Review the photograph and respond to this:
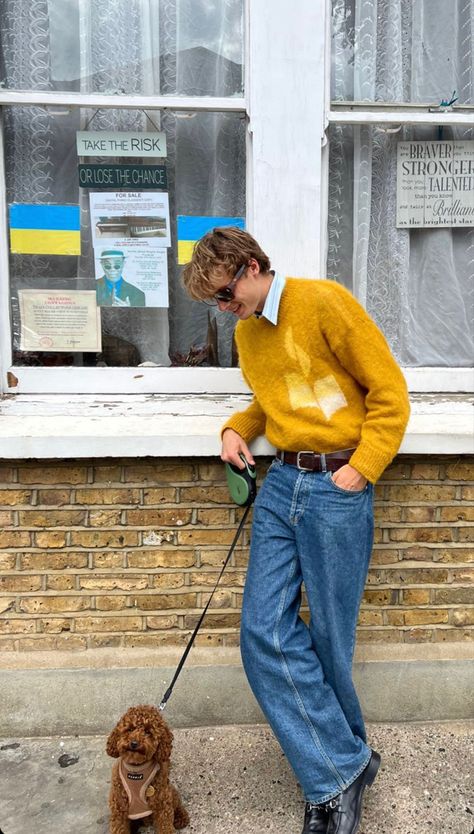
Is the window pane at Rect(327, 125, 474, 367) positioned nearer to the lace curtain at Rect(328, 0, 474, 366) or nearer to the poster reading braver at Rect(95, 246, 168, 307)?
the lace curtain at Rect(328, 0, 474, 366)

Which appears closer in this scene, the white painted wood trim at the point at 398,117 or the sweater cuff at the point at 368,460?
the sweater cuff at the point at 368,460

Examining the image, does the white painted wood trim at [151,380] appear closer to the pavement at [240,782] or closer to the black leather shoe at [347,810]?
the pavement at [240,782]

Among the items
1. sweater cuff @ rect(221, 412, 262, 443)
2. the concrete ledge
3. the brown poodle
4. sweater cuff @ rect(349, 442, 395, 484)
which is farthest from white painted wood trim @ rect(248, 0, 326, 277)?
the brown poodle

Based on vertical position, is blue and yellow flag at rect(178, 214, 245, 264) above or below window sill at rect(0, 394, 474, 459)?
above

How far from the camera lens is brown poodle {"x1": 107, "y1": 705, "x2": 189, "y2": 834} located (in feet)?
7.30

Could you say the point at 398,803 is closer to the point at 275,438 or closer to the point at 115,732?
the point at 115,732

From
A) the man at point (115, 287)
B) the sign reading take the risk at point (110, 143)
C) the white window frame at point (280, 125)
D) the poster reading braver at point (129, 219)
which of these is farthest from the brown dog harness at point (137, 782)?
the sign reading take the risk at point (110, 143)

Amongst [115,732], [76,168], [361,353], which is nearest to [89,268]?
[76,168]

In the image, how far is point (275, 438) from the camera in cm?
243

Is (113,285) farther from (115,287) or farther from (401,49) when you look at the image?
(401,49)

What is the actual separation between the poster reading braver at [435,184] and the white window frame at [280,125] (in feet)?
0.41

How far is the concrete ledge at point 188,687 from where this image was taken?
9.77 feet

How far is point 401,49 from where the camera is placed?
313 cm

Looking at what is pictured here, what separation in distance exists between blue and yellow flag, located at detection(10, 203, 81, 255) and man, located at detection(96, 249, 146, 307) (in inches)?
5.8
